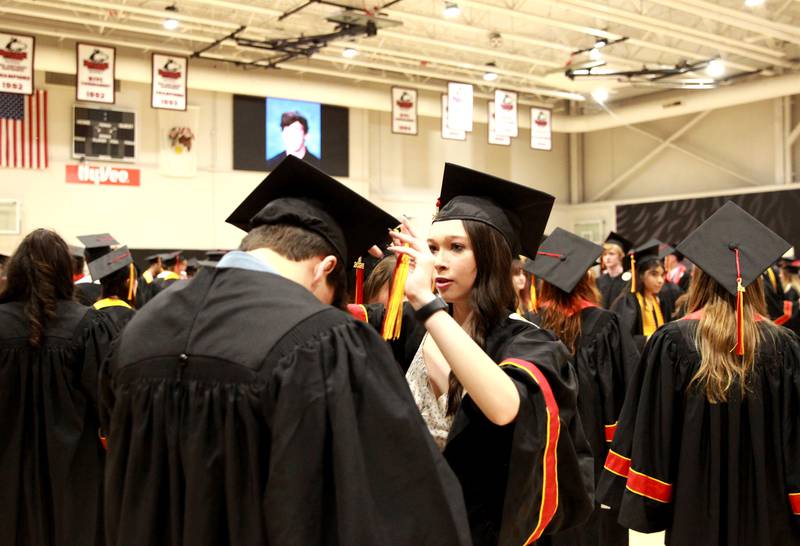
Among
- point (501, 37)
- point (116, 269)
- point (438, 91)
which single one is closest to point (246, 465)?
point (116, 269)

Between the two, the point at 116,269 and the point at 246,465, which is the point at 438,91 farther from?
the point at 246,465

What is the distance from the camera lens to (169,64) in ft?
46.4

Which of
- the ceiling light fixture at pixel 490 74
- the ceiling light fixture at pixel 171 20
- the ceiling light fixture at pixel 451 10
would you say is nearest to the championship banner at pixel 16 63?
the ceiling light fixture at pixel 171 20

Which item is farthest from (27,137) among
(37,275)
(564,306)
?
(564,306)

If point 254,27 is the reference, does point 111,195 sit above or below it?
below

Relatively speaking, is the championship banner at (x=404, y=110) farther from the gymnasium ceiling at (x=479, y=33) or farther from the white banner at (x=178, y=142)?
the white banner at (x=178, y=142)

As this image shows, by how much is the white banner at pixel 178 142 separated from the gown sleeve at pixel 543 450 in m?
15.1

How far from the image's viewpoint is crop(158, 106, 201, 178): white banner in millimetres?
16531

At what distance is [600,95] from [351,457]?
19278 millimetres

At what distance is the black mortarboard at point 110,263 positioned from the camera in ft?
18.6

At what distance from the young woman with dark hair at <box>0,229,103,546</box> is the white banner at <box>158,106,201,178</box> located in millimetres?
12585

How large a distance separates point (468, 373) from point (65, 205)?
14979 mm

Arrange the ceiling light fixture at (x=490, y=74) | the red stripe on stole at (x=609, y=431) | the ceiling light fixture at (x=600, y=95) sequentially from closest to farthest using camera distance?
the red stripe on stole at (x=609, y=431), the ceiling light fixture at (x=490, y=74), the ceiling light fixture at (x=600, y=95)

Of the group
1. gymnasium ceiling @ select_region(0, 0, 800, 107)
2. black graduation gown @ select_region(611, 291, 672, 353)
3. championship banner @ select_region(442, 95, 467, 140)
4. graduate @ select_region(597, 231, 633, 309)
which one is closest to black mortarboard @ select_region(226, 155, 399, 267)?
black graduation gown @ select_region(611, 291, 672, 353)
